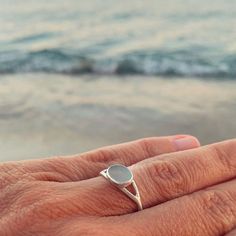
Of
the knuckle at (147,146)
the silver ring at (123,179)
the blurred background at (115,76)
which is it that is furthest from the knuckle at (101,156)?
the blurred background at (115,76)

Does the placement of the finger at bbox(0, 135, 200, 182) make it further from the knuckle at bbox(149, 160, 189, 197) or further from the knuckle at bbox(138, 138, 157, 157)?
the knuckle at bbox(149, 160, 189, 197)

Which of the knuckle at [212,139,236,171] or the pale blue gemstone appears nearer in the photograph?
the pale blue gemstone

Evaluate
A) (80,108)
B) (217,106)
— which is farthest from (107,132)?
(217,106)

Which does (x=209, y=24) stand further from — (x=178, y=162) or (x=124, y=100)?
(x=178, y=162)

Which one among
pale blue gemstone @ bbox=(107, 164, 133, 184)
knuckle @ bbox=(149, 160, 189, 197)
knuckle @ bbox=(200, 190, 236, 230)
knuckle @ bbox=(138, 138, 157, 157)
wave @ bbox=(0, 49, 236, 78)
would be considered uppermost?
pale blue gemstone @ bbox=(107, 164, 133, 184)

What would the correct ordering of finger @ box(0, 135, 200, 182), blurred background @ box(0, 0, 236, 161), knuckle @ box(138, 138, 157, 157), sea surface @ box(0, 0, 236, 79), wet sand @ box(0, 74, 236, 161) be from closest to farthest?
finger @ box(0, 135, 200, 182), knuckle @ box(138, 138, 157, 157), wet sand @ box(0, 74, 236, 161), blurred background @ box(0, 0, 236, 161), sea surface @ box(0, 0, 236, 79)

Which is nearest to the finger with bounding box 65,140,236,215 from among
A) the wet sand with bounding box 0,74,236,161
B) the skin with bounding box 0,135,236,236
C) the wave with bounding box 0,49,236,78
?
the skin with bounding box 0,135,236,236

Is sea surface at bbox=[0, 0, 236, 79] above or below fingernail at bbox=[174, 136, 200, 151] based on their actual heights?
A: below

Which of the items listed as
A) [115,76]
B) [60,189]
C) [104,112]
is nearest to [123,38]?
[115,76]
